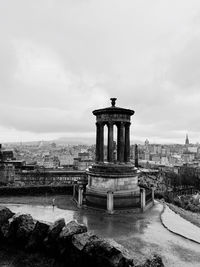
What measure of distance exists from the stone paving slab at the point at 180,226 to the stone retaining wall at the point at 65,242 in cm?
677

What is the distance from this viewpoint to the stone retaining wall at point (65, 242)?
6934mm

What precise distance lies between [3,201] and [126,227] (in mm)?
10013

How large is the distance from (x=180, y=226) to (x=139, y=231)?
274 centimetres

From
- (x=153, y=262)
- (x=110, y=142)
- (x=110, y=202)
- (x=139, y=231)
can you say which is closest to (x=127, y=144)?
(x=110, y=142)

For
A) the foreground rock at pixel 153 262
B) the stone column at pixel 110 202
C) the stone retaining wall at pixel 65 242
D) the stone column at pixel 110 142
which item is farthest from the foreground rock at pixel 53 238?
the stone column at pixel 110 142

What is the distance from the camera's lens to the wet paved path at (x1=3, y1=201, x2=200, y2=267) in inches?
412

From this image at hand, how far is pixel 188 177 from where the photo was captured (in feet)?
231

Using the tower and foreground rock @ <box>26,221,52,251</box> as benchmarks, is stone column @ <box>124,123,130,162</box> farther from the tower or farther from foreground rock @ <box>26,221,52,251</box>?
foreground rock @ <box>26,221,52,251</box>

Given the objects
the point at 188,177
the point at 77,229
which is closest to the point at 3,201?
the point at 77,229

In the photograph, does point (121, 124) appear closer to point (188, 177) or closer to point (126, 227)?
point (126, 227)

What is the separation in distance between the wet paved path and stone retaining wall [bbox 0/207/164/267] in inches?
64.1

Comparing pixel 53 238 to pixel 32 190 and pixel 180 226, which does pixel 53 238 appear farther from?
pixel 32 190

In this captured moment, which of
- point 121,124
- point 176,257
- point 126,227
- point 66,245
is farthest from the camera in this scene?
point 121,124

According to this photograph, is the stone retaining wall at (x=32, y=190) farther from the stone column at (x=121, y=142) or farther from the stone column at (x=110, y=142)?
the stone column at (x=121, y=142)
